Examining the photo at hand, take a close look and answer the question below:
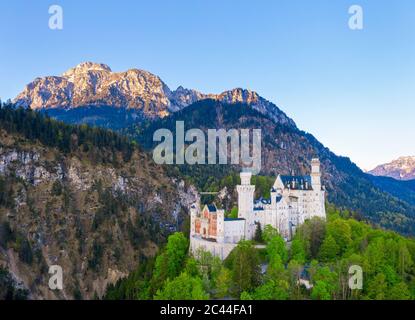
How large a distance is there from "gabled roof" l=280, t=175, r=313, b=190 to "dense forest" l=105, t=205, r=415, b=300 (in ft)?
33.5

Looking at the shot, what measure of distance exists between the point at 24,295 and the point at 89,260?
81.9 ft

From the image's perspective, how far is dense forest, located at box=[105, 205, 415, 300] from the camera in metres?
77.8

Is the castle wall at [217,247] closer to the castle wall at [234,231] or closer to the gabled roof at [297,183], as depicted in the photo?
the castle wall at [234,231]

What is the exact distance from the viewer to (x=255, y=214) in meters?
98.8

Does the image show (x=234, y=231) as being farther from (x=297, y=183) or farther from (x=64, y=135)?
(x=64, y=135)

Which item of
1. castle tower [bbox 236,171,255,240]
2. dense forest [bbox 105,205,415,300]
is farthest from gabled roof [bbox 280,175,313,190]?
castle tower [bbox 236,171,255,240]

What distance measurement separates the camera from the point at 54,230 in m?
155

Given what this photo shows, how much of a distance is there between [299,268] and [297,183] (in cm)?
2944

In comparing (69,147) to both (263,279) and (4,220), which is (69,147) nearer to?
(4,220)

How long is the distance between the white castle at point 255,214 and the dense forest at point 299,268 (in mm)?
2965

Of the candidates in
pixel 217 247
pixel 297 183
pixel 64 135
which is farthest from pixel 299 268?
pixel 64 135

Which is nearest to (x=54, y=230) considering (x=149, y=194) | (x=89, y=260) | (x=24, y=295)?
(x=89, y=260)

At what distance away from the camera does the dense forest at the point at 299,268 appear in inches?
3063

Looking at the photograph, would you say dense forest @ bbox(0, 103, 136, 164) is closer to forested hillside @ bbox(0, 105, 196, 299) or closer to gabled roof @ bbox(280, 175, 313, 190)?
forested hillside @ bbox(0, 105, 196, 299)
